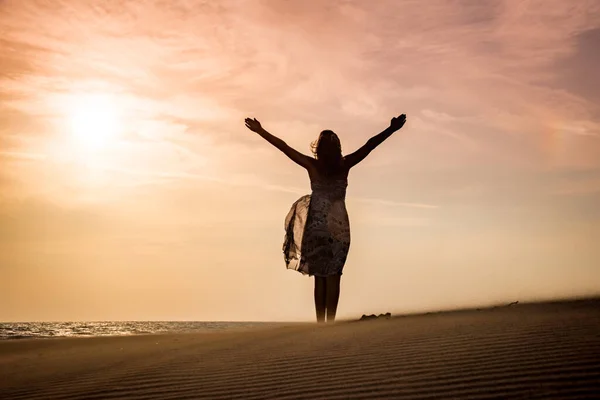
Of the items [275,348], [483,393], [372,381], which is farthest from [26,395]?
[483,393]

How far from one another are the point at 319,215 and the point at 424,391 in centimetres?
562

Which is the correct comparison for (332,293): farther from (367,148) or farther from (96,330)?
(96,330)

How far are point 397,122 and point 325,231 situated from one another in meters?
1.84

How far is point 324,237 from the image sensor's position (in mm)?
8867

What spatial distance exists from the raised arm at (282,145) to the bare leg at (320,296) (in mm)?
1591

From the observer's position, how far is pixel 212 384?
13.4ft

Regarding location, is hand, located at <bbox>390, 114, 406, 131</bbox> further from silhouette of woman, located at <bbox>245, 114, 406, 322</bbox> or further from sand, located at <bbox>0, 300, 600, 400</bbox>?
sand, located at <bbox>0, 300, 600, 400</bbox>

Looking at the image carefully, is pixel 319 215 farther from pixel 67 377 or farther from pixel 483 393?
pixel 483 393

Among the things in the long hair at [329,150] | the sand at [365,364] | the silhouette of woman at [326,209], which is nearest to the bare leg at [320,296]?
the silhouette of woman at [326,209]

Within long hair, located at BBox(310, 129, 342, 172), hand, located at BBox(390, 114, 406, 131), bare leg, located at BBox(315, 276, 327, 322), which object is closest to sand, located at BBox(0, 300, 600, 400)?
bare leg, located at BBox(315, 276, 327, 322)

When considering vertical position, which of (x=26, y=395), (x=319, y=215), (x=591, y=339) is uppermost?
(x=319, y=215)

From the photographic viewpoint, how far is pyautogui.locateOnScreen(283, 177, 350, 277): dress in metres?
8.83

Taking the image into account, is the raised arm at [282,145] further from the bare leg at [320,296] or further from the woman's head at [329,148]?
the bare leg at [320,296]

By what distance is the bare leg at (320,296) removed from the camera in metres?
8.61
